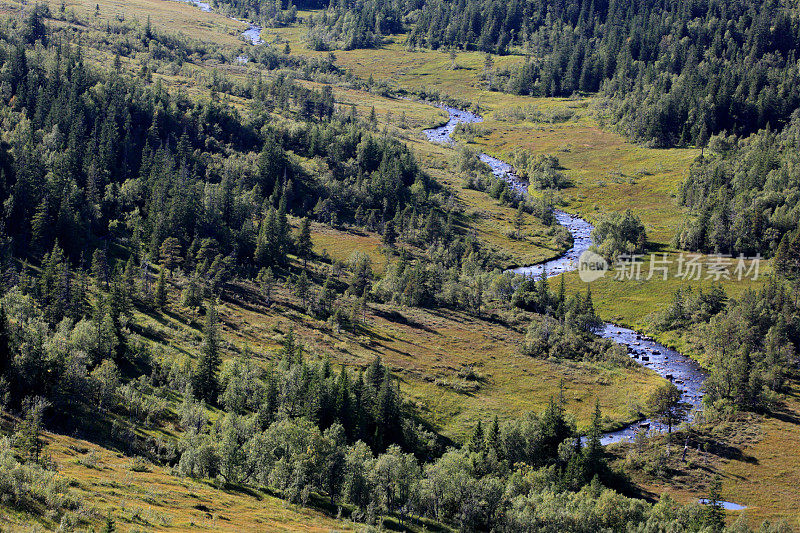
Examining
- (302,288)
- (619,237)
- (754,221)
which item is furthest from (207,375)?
(754,221)

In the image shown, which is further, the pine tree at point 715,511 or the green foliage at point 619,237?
the green foliage at point 619,237

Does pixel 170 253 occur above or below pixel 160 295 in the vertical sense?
above

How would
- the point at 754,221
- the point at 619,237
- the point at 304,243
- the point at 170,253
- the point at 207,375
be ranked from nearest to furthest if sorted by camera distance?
the point at 207,375 < the point at 170,253 < the point at 304,243 < the point at 754,221 < the point at 619,237

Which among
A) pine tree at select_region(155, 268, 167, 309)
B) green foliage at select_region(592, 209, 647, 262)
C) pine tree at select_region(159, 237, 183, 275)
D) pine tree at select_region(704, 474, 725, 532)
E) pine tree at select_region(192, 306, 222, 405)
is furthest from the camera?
green foliage at select_region(592, 209, 647, 262)

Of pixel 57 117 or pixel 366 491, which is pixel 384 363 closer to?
pixel 366 491

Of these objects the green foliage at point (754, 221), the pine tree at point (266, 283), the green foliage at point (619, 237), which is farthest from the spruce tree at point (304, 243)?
the green foliage at point (754, 221)

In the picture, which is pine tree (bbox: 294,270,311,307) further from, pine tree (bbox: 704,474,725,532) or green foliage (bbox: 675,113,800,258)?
green foliage (bbox: 675,113,800,258)

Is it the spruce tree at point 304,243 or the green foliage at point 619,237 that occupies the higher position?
the green foliage at point 619,237

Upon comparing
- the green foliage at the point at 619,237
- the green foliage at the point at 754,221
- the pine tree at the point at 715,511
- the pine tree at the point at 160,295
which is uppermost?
the green foliage at the point at 754,221

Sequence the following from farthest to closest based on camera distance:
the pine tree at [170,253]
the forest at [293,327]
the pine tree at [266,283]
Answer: the pine tree at [170,253] → the pine tree at [266,283] → the forest at [293,327]

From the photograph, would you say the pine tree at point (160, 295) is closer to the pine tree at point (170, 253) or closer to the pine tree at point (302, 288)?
the pine tree at point (170, 253)

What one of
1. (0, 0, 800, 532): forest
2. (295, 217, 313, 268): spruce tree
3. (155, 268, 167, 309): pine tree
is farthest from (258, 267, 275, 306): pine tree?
(155, 268, 167, 309): pine tree

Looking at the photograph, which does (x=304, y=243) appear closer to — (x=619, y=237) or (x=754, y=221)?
(x=619, y=237)

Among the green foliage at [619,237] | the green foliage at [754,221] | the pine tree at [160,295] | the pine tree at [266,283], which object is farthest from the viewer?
the green foliage at [619,237]
